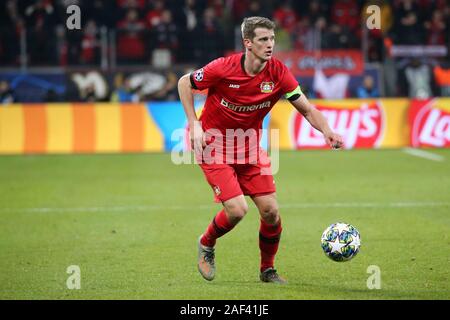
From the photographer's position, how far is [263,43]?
7.54m

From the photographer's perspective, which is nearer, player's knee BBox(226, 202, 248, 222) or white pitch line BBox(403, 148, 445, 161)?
player's knee BBox(226, 202, 248, 222)

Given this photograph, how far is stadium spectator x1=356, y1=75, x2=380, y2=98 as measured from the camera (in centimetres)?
2345

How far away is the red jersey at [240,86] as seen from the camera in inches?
305

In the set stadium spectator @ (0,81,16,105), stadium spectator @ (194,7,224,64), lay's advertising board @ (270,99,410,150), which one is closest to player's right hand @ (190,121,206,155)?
lay's advertising board @ (270,99,410,150)

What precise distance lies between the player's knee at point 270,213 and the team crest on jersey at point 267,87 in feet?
3.25

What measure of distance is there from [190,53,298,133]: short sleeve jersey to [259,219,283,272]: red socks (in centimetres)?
94

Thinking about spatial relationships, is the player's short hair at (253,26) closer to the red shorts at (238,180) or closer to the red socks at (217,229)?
the red shorts at (238,180)

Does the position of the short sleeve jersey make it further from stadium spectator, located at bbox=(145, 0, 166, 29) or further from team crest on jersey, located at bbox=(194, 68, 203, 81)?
stadium spectator, located at bbox=(145, 0, 166, 29)

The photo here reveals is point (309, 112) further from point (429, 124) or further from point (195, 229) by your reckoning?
point (429, 124)

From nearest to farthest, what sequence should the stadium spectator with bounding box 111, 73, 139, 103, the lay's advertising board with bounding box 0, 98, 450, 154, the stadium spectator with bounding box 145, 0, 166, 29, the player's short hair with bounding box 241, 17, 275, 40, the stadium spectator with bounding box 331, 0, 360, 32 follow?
the player's short hair with bounding box 241, 17, 275, 40, the lay's advertising board with bounding box 0, 98, 450, 154, the stadium spectator with bounding box 111, 73, 139, 103, the stadium spectator with bounding box 145, 0, 166, 29, the stadium spectator with bounding box 331, 0, 360, 32

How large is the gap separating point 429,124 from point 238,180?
12.9 m

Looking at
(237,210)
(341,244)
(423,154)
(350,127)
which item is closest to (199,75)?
(237,210)

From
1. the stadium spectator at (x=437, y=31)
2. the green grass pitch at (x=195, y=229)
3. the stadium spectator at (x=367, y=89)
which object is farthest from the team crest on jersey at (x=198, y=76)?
the stadium spectator at (x=437, y=31)

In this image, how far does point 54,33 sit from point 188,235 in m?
14.7
